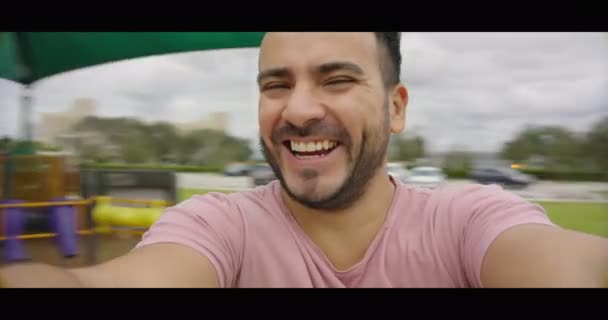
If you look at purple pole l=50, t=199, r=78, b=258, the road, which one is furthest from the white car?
purple pole l=50, t=199, r=78, b=258

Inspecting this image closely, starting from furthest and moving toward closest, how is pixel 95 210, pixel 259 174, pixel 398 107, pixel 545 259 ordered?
pixel 95 210
pixel 259 174
pixel 398 107
pixel 545 259

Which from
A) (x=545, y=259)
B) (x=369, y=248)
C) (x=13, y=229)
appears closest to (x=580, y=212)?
(x=545, y=259)

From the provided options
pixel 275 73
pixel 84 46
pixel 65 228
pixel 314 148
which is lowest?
pixel 65 228

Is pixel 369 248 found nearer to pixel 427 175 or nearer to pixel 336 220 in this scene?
pixel 336 220

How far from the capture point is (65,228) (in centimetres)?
206

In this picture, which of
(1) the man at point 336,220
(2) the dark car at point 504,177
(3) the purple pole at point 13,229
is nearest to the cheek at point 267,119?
(1) the man at point 336,220

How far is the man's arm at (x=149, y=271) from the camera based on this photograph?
719mm

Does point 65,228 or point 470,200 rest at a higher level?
point 470,200

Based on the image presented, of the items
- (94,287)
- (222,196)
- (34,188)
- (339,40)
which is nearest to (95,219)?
(34,188)

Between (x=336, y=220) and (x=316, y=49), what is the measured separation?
358 mm

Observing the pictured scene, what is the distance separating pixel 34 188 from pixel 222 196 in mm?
1873

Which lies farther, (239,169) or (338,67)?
(239,169)

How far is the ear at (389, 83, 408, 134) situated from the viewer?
0.99 meters

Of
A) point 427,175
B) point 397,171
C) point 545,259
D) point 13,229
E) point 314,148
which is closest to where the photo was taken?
point 545,259
